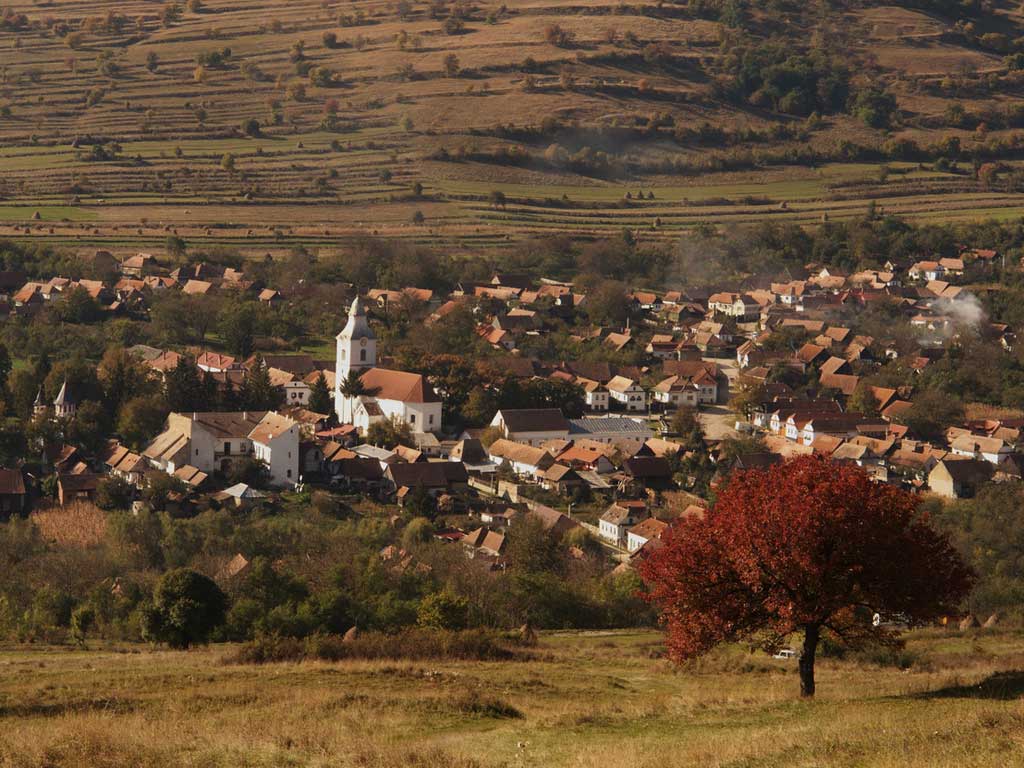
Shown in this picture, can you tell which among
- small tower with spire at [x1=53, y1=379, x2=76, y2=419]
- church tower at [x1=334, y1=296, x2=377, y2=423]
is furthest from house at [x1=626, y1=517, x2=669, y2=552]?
small tower with spire at [x1=53, y1=379, x2=76, y2=419]

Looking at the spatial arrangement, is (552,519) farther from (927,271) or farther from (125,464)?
(927,271)

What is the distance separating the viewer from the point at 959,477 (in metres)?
42.3

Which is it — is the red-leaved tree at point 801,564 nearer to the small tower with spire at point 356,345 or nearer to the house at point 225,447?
the house at point 225,447

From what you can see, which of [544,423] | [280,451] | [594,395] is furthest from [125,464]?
[594,395]

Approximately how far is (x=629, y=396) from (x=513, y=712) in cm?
3787

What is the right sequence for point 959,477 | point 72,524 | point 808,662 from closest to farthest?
point 808,662, point 72,524, point 959,477

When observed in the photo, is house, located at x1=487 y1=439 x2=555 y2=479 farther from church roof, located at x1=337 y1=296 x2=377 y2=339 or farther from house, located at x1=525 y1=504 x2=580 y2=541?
church roof, located at x1=337 y1=296 x2=377 y2=339

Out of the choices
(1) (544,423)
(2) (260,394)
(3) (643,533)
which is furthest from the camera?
(2) (260,394)

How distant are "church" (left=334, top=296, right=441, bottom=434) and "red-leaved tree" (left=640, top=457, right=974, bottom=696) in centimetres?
3101

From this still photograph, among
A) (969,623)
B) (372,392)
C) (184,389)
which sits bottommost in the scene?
(372,392)

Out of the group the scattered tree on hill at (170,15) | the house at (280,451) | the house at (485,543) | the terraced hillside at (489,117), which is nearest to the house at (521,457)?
the house at (280,451)

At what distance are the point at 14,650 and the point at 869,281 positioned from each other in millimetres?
60057

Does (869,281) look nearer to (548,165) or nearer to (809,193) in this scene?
Result: (809,193)

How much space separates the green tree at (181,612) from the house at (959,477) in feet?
78.3
